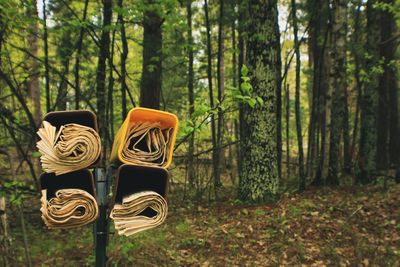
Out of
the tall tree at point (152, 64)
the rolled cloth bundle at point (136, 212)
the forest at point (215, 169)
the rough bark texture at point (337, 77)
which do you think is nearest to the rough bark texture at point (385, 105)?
the forest at point (215, 169)

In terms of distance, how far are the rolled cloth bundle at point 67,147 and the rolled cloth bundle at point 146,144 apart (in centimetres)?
17

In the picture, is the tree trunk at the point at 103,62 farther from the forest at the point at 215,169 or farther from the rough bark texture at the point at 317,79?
the rough bark texture at the point at 317,79

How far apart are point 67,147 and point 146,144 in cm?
42

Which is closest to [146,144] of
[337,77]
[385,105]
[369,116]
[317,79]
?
[337,77]

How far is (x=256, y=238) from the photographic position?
22.4 feet

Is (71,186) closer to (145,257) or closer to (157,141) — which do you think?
(157,141)

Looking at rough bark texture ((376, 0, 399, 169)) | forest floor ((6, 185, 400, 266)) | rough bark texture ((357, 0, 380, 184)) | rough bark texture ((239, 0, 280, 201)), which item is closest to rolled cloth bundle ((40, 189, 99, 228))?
forest floor ((6, 185, 400, 266))

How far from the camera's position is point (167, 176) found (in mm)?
2004

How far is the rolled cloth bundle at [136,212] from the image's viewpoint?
6.31ft

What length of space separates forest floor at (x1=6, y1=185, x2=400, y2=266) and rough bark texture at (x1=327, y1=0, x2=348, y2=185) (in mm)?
2074

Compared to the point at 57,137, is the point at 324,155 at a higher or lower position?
lower

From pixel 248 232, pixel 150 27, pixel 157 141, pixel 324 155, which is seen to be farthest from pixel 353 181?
pixel 157 141

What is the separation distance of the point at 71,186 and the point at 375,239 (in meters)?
6.19

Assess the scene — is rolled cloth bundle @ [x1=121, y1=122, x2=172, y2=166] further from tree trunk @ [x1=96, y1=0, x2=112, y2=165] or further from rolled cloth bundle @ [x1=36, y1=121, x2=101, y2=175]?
tree trunk @ [x1=96, y1=0, x2=112, y2=165]
